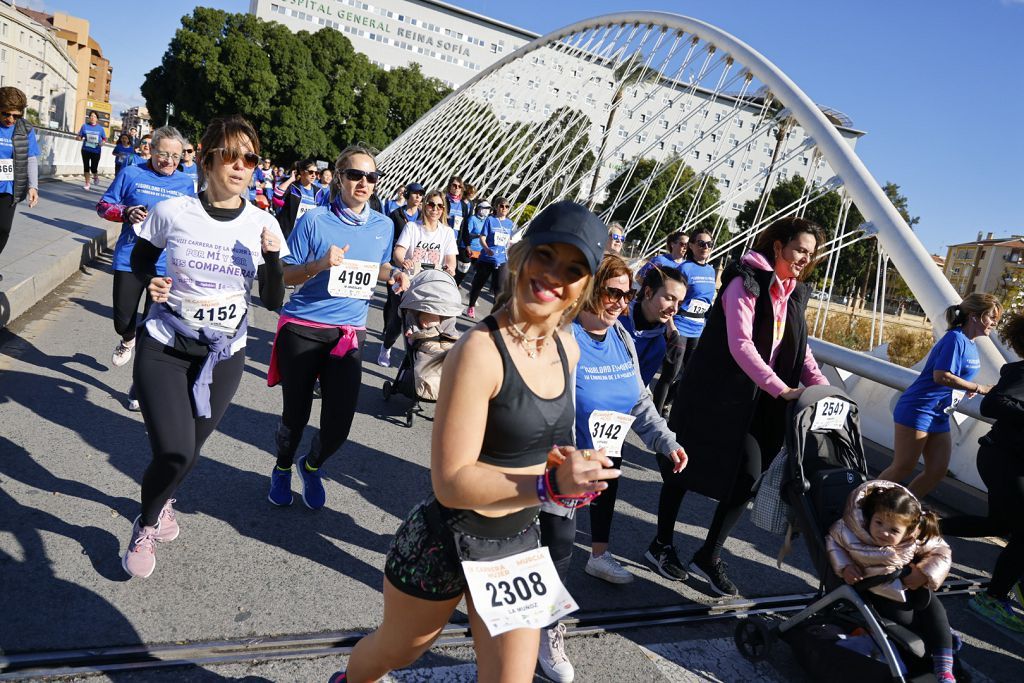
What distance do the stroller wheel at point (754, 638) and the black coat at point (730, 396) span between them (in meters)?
0.68

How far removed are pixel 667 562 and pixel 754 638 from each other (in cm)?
83

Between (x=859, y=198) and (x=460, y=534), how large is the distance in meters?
11.3

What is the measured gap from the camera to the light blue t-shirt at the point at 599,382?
341 cm

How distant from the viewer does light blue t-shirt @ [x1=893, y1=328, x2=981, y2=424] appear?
16.6 feet

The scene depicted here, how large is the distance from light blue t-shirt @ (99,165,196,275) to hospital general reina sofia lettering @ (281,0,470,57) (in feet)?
332

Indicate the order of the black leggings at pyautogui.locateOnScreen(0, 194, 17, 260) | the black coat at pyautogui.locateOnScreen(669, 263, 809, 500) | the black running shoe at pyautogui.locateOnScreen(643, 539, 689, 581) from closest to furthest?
the black coat at pyautogui.locateOnScreen(669, 263, 809, 500) → the black running shoe at pyautogui.locateOnScreen(643, 539, 689, 581) → the black leggings at pyautogui.locateOnScreen(0, 194, 17, 260)

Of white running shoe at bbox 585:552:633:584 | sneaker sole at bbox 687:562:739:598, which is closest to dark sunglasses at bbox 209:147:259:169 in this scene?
white running shoe at bbox 585:552:633:584

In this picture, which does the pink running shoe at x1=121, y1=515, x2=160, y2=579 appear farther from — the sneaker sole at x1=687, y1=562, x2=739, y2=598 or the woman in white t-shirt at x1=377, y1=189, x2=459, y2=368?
the woman in white t-shirt at x1=377, y1=189, x2=459, y2=368

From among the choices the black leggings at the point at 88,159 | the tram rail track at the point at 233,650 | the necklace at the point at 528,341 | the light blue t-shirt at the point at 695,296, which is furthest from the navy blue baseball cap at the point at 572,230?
the black leggings at the point at 88,159

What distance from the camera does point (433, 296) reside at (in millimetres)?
6512

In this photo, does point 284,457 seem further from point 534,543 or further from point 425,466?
point 534,543

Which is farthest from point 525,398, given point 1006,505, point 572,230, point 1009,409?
point 1006,505

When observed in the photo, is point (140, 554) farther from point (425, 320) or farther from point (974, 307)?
point (974, 307)

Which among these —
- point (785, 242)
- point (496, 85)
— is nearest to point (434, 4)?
point (496, 85)
